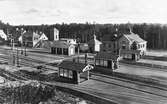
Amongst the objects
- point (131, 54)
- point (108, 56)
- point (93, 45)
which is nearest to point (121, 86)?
point (108, 56)

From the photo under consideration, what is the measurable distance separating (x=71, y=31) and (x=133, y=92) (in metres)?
93.1

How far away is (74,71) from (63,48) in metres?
→ 29.7

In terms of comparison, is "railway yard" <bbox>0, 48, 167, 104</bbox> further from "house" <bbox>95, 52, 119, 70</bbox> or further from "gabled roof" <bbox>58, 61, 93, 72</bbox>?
"house" <bbox>95, 52, 119, 70</bbox>

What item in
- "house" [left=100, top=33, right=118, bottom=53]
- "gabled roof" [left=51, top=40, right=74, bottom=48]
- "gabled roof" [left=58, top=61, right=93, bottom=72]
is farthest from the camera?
"house" [left=100, top=33, right=118, bottom=53]

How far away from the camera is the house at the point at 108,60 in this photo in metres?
38.3

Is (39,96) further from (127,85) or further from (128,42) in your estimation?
(128,42)

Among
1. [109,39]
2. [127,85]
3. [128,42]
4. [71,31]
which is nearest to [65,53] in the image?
[109,39]

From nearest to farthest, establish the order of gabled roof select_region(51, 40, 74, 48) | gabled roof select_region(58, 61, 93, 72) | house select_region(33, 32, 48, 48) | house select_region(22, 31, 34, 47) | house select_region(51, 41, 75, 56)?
gabled roof select_region(58, 61, 93, 72), house select_region(51, 41, 75, 56), gabled roof select_region(51, 40, 74, 48), house select_region(22, 31, 34, 47), house select_region(33, 32, 48, 48)

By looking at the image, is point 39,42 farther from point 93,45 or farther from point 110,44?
point 110,44

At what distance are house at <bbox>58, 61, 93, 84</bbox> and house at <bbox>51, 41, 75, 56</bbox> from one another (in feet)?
80.8

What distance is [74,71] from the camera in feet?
98.3

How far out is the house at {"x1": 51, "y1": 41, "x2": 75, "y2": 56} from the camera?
189ft

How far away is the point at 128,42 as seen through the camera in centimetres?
5672

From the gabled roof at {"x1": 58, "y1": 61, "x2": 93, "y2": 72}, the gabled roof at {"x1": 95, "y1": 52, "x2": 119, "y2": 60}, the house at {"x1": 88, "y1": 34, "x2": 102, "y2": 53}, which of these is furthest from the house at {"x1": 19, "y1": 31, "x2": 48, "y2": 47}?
the gabled roof at {"x1": 58, "y1": 61, "x2": 93, "y2": 72}
